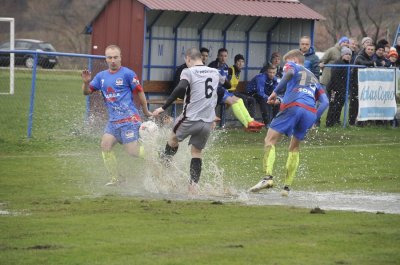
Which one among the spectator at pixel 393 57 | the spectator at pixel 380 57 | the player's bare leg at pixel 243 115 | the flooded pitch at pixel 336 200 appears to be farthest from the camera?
the spectator at pixel 393 57

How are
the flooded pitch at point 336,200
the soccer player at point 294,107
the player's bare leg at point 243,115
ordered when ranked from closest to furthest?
the flooded pitch at point 336,200 → the soccer player at point 294,107 → the player's bare leg at point 243,115

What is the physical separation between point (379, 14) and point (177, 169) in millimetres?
43970

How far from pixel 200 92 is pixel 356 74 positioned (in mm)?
11429

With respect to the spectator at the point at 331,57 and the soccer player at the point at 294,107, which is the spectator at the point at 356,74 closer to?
the spectator at the point at 331,57

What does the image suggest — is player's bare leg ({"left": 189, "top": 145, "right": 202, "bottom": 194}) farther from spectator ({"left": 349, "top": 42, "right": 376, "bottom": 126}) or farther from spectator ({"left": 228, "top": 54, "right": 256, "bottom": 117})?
spectator ({"left": 349, "top": 42, "right": 376, "bottom": 126})

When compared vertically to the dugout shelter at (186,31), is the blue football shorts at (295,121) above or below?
below

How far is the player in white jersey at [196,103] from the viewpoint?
12.6 meters

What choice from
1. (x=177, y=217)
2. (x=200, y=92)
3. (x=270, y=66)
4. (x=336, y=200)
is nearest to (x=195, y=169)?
(x=200, y=92)

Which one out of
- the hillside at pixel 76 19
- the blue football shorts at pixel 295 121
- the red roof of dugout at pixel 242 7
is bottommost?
the blue football shorts at pixel 295 121

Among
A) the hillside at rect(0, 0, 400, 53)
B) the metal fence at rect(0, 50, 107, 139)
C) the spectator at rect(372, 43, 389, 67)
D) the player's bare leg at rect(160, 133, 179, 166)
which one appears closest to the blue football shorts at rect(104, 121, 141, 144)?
the player's bare leg at rect(160, 133, 179, 166)

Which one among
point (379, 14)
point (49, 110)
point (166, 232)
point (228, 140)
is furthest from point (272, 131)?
point (379, 14)

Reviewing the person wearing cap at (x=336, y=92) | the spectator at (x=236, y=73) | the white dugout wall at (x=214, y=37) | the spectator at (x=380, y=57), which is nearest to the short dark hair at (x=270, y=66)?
the spectator at (x=236, y=73)

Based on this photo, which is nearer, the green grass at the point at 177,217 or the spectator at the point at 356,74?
the green grass at the point at 177,217

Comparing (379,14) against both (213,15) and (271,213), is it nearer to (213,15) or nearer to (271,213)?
(213,15)
